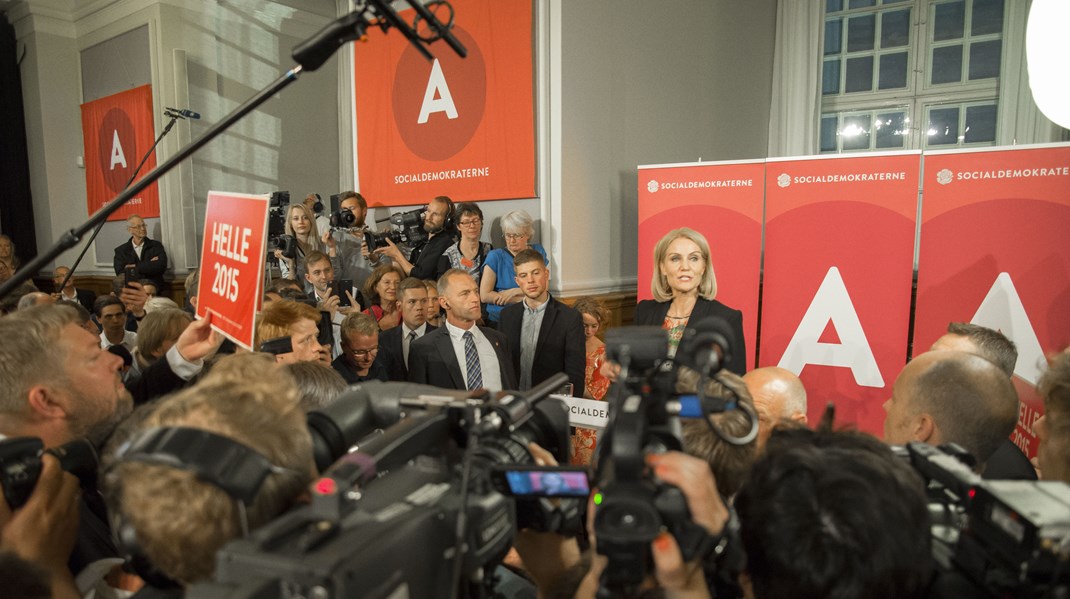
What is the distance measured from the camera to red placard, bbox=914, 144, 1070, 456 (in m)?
2.95

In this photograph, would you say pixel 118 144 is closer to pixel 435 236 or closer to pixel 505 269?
pixel 435 236

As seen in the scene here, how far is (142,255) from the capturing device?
6410 mm

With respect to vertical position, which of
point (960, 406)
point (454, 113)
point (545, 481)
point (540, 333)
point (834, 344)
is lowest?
point (834, 344)

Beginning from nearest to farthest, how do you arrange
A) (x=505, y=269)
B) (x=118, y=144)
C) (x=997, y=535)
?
(x=997, y=535), (x=505, y=269), (x=118, y=144)

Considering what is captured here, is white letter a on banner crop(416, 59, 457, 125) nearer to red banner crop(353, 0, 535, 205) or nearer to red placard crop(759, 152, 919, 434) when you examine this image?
red banner crop(353, 0, 535, 205)

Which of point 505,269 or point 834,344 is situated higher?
point 505,269

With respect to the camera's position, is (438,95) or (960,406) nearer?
(960,406)

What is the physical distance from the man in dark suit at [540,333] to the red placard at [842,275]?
3.85 feet

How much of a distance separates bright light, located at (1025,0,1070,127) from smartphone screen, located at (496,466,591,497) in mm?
3379

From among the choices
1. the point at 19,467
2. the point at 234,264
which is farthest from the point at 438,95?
the point at 19,467

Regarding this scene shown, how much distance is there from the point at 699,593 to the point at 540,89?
3658mm

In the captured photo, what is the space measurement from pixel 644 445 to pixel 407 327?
2583mm

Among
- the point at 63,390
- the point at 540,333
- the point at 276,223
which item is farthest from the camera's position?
the point at 276,223

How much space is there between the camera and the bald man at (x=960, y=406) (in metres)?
1.38
